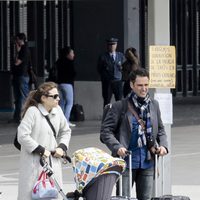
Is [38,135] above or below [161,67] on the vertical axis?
below

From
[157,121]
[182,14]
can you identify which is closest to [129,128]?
[157,121]

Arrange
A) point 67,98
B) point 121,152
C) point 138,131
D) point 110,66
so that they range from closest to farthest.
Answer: point 121,152 → point 138,131 → point 67,98 → point 110,66

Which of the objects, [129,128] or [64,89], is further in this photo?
[64,89]

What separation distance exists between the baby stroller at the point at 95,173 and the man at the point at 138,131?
60 cm

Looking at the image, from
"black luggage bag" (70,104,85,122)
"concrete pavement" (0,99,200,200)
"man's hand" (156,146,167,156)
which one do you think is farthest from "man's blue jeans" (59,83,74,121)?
"man's hand" (156,146,167,156)

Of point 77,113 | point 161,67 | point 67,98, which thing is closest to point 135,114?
point 161,67

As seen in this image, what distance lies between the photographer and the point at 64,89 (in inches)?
800

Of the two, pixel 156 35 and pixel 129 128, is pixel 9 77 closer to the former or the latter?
pixel 156 35

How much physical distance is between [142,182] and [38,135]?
3.71 ft

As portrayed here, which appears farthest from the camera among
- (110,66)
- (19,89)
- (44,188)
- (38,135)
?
(19,89)

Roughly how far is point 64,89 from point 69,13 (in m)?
6.00

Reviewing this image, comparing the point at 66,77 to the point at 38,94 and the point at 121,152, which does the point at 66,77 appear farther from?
the point at 121,152

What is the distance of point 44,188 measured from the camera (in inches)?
379

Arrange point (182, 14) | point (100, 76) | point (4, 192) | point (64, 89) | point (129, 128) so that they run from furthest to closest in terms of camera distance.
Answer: point (182, 14)
point (100, 76)
point (64, 89)
point (4, 192)
point (129, 128)
